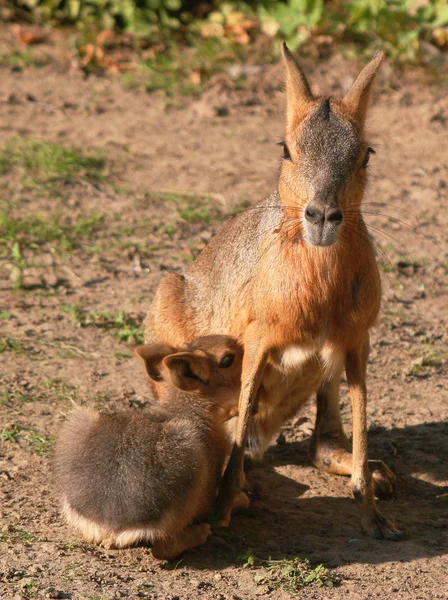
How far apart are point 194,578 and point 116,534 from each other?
0.36 meters

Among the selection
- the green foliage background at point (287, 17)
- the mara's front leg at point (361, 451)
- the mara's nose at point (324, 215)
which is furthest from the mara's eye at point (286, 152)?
the green foliage background at point (287, 17)

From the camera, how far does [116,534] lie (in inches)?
155

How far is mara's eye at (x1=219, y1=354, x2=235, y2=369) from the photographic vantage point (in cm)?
469

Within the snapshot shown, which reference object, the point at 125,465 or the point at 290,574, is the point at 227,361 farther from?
the point at 290,574

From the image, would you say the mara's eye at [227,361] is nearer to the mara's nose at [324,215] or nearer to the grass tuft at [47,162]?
the mara's nose at [324,215]

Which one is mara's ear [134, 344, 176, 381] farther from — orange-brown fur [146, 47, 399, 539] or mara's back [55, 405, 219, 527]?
mara's back [55, 405, 219, 527]

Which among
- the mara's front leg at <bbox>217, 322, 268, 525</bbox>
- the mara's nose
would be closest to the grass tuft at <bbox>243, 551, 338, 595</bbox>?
the mara's front leg at <bbox>217, 322, 268, 525</bbox>

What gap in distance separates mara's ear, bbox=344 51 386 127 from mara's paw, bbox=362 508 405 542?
5.75 feet

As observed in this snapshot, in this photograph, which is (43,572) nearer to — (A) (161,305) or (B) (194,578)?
(B) (194,578)

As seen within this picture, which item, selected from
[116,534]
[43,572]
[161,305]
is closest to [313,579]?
[116,534]

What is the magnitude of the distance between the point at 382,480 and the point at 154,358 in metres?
1.27

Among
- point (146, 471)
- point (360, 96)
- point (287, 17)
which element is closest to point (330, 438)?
point (146, 471)

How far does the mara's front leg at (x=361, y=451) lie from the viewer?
450 centimetres

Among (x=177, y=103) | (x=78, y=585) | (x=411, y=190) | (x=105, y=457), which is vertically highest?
(x=177, y=103)
